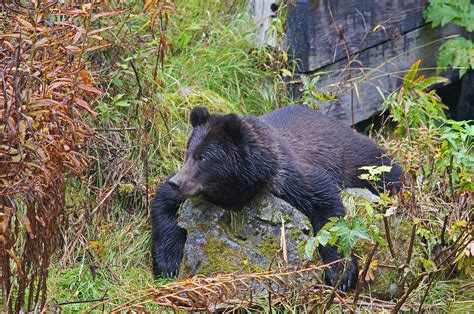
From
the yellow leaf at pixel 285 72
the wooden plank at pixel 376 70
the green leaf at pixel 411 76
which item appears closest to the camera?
the green leaf at pixel 411 76

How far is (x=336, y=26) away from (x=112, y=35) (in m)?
2.34

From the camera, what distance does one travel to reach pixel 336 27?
812cm

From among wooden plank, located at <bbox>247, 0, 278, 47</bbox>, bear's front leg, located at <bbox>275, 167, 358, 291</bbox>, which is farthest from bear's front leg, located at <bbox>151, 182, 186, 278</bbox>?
wooden plank, located at <bbox>247, 0, 278, 47</bbox>

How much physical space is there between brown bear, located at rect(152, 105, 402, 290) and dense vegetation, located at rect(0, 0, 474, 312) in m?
0.28

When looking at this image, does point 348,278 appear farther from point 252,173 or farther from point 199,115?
point 199,115

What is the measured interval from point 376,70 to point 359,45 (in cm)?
32

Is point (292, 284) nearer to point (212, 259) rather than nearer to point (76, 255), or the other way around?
point (212, 259)

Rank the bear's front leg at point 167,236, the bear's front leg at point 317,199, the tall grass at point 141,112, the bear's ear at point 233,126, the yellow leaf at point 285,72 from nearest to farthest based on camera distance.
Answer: the bear's ear at point 233,126 < the tall grass at point 141,112 < the bear's front leg at point 317,199 < the bear's front leg at point 167,236 < the yellow leaf at point 285,72

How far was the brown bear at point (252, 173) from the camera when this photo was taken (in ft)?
18.7

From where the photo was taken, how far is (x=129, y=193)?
664cm

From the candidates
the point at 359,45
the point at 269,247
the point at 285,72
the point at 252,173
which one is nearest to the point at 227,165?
the point at 252,173

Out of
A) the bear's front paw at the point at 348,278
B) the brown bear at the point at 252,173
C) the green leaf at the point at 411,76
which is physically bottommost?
the bear's front paw at the point at 348,278

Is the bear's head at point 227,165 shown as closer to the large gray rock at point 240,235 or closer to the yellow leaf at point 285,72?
the large gray rock at point 240,235

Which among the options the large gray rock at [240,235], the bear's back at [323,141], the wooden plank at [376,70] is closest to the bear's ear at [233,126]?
the large gray rock at [240,235]
